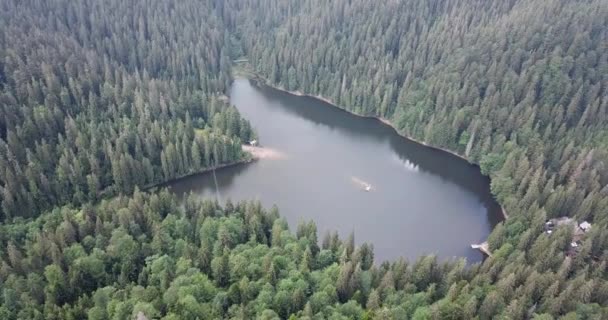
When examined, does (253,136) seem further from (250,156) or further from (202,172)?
(202,172)

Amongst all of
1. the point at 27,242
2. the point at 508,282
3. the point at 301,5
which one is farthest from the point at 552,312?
the point at 301,5

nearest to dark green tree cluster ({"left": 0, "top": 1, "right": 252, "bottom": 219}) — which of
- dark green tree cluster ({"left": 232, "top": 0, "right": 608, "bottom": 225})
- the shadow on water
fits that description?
the shadow on water

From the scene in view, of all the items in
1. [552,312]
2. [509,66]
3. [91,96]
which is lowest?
[552,312]

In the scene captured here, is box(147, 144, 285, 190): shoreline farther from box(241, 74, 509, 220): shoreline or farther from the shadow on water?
box(241, 74, 509, 220): shoreline

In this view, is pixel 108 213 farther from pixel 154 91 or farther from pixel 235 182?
pixel 154 91

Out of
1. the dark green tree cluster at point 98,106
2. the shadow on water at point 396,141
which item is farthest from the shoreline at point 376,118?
the dark green tree cluster at point 98,106

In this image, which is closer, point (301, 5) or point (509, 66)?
point (509, 66)

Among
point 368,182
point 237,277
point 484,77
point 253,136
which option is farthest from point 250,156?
point 484,77

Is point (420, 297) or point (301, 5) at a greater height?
point (301, 5)
